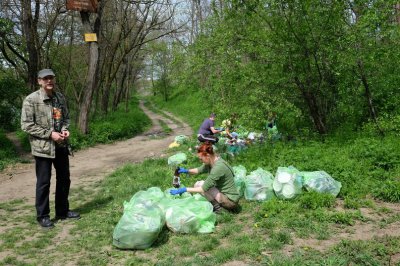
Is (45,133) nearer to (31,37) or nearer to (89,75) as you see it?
(89,75)

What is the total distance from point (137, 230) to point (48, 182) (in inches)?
69.5

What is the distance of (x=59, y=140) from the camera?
531 cm

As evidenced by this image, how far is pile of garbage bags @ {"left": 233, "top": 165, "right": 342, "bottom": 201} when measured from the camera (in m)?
5.93

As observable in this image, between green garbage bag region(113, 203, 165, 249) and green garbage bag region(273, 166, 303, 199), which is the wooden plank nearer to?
green garbage bag region(273, 166, 303, 199)

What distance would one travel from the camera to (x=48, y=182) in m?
5.34

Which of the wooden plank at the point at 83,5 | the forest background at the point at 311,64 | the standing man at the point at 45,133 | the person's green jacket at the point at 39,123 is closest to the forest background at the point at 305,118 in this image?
the forest background at the point at 311,64

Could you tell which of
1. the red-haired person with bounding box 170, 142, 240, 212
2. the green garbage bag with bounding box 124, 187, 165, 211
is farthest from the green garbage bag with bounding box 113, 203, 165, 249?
the red-haired person with bounding box 170, 142, 240, 212

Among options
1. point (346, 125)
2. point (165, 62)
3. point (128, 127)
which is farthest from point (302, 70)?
point (165, 62)

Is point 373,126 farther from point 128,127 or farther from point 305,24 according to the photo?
point 128,127

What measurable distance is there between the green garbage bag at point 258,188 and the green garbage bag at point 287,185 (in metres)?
0.11

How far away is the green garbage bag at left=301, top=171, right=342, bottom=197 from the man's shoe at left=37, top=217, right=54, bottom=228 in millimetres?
3869

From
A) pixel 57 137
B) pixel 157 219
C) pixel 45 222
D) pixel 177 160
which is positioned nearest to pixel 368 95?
pixel 177 160

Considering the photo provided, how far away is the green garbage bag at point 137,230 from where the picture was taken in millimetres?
4387

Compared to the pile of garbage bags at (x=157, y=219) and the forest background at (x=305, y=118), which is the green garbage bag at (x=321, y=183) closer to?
the forest background at (x=305, y=118)
